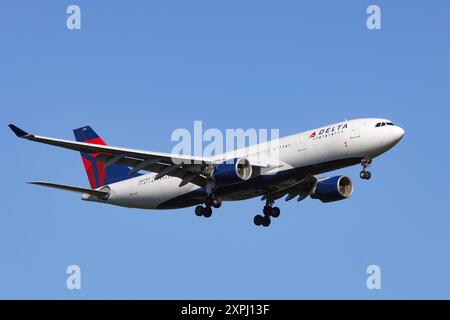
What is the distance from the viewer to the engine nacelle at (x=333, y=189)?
2331 inches

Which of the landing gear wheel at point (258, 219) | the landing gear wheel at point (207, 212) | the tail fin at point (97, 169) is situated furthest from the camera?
the tail fin at point (97, 169)

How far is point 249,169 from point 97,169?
14428 millimetres

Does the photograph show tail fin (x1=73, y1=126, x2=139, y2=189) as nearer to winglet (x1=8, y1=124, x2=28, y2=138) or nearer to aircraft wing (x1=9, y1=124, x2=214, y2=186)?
aircraft wing (x1=9, y1=124, x2=214, y2=186)

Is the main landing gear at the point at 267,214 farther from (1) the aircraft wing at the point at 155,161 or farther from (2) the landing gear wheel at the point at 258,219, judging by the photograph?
(1) the aircraft wing at the point at 155,161

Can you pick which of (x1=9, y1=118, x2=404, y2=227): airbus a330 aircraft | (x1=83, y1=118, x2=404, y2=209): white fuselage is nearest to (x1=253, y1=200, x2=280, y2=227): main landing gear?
(x1=9, y1=118, x2=404, y2=227): airbus a330 aircraft

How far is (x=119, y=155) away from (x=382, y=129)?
1426 cm

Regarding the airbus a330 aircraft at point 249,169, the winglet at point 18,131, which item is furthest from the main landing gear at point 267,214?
the winglet at point 18,131

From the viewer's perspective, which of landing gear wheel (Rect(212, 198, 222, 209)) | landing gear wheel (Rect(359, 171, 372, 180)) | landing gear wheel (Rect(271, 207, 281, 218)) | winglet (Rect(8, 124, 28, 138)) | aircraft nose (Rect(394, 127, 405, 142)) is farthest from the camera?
landing gear wheel (Rect(271, 207, 281, 218))

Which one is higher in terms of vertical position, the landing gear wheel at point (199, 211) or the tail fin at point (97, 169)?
the tail fin at point (97, 169)

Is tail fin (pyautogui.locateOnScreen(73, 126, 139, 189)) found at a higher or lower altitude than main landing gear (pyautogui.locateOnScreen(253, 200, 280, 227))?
higher

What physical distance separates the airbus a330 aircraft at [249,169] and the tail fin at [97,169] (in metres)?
0.86

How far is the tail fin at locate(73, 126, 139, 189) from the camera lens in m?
63.1

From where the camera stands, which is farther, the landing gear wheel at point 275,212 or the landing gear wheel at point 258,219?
the landing gear wheel at point 258,219

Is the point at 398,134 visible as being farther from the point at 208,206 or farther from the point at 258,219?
the point at 258,219
